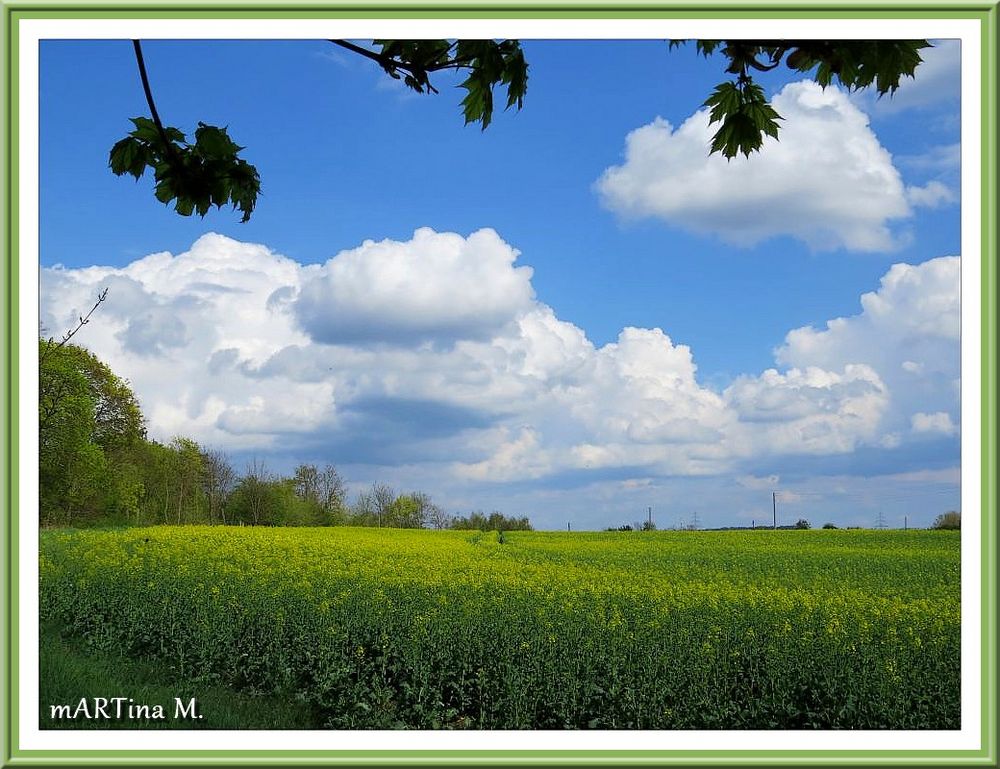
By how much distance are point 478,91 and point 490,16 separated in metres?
0.71

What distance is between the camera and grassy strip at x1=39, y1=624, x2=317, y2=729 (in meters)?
4.22

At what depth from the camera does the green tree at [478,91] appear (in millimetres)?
2041

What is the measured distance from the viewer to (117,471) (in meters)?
12.8

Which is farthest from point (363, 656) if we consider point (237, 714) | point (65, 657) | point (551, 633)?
point (65, 657)

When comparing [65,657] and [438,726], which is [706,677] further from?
[65,657]

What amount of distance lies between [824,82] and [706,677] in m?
4.15

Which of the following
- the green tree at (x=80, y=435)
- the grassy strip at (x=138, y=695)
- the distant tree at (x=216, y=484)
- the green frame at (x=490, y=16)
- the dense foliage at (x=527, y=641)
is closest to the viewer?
the green frame at (x=490, y=16)

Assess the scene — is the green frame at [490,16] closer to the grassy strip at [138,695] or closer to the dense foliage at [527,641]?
the grassy strip at [138,695]

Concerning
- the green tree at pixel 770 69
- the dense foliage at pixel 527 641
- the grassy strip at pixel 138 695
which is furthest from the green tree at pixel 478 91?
the dense foliage at pixel 527 641

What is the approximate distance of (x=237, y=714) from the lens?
5.50m

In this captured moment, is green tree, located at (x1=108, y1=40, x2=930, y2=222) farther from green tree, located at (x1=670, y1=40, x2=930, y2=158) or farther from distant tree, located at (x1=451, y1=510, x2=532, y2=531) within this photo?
distant tree, located at (x1=451, y1=510, x2=532, y2=531)

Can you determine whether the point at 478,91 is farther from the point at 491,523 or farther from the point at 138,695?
the point at 491,523

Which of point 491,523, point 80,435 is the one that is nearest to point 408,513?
point 491,523

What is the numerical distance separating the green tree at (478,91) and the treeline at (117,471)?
2180 millimetres
